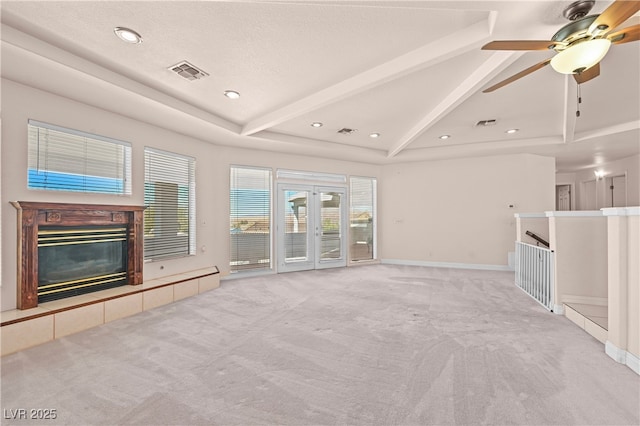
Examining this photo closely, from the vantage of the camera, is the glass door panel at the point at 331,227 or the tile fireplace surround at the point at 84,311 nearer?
the tile fireplace surround at the point at 84,311

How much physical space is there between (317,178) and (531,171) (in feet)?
16.8

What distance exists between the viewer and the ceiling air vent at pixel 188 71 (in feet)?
9.99

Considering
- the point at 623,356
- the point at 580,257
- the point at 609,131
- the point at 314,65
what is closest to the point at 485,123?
the point at 609,131

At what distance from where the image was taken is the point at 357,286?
530cm

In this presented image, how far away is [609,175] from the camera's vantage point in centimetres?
788

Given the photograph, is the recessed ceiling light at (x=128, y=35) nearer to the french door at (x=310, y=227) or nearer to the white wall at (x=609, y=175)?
the french door at (x=310, y=227)

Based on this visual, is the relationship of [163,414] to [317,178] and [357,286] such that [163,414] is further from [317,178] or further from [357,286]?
[317,178]

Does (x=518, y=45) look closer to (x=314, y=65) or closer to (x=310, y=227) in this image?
(x=314, y=65)

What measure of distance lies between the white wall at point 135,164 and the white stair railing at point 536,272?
408 centimetres

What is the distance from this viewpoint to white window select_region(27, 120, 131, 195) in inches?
130

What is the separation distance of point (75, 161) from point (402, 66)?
417 centimetres

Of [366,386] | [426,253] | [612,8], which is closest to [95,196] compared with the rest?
[366,386]

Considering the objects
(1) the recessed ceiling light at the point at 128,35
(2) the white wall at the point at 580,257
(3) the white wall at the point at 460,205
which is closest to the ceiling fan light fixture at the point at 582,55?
(2) the white wall at the point at 580,257

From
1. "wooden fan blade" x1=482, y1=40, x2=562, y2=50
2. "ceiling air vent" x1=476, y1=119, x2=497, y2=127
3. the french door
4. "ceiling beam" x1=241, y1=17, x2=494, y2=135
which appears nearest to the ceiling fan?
"wooden fan blade" x1=482, y1=40, x2=562, y2=50
